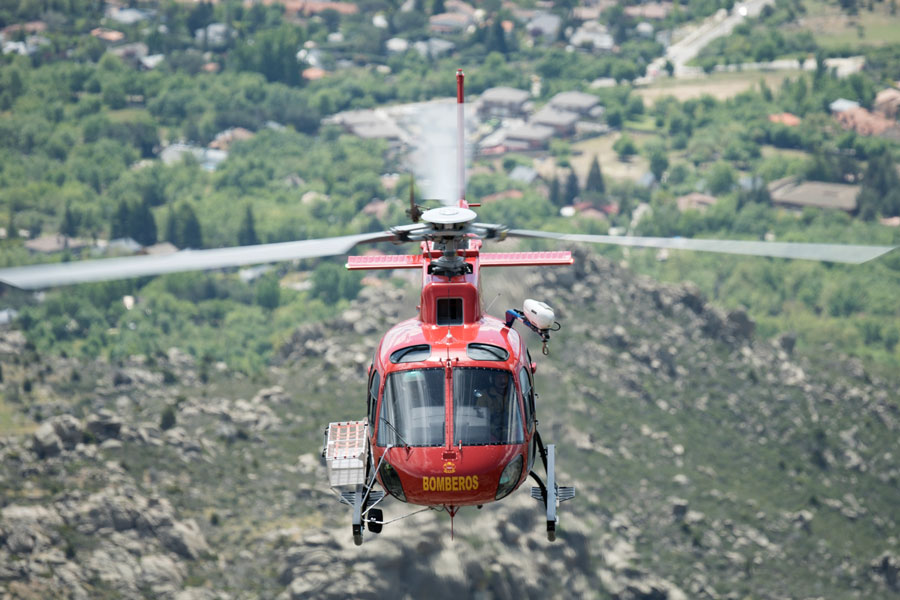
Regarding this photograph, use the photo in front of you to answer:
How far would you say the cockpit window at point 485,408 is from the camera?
5247 centimetres

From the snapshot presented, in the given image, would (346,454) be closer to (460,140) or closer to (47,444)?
(460,140)

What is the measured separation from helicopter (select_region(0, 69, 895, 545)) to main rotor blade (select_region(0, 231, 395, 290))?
0.07 metres

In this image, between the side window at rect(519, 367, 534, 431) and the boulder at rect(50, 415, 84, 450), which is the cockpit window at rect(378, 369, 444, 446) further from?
the boulder at rect(50, 415, 84, 450)

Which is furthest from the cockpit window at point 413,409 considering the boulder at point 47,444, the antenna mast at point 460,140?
the boulder at point 47,444

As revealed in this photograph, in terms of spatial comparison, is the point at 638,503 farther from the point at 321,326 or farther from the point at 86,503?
the point at 86,503

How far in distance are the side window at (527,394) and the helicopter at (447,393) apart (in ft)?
0.14

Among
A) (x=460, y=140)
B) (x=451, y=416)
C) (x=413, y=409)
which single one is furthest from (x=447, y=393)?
(x=460, y=140)

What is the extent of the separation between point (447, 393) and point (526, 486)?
213ft

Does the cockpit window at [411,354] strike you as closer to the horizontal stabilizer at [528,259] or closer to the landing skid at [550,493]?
the landing skid at [550,493]

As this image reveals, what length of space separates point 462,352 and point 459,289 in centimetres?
357

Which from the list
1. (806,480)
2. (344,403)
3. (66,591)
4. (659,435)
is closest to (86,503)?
(66,591)

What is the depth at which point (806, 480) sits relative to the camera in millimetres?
145750

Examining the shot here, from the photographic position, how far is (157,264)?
4931cm

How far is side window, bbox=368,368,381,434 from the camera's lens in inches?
2135
